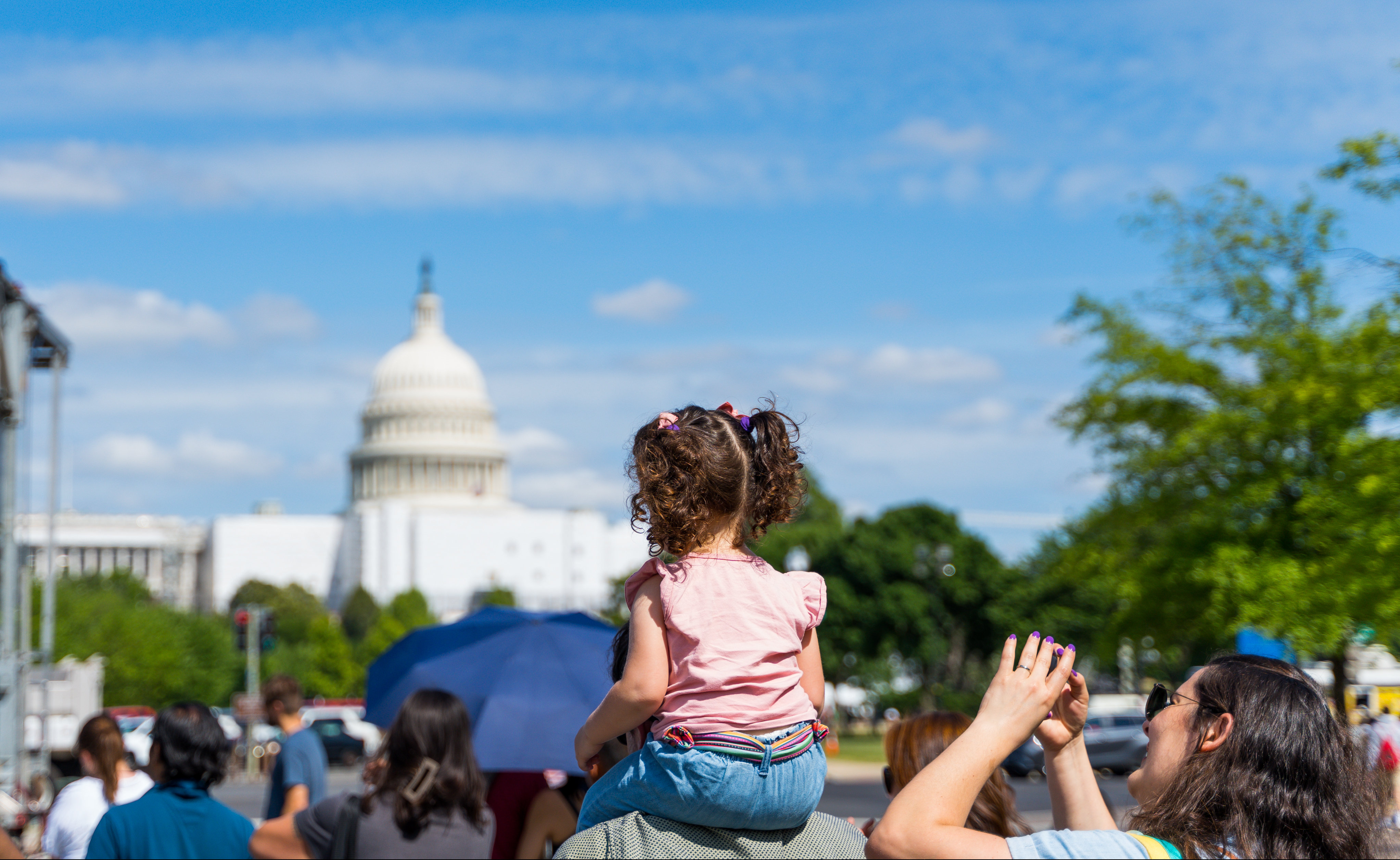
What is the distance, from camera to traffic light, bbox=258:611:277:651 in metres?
33.2

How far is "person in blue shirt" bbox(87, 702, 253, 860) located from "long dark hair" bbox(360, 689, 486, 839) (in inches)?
20.7

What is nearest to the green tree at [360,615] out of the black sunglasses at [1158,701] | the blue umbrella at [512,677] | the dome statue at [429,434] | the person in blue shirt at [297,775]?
the dome statue at [429,434]

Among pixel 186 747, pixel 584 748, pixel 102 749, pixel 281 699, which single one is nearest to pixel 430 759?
pixel 186 747

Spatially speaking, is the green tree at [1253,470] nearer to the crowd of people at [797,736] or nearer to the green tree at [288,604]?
the crowd of people at [797,736]

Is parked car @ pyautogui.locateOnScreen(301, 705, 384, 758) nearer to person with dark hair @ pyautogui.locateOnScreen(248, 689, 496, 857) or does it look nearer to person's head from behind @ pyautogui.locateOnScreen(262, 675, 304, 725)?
person's head from behind @ pyautogui.locateOnScreen(262, 675, 304, 725)

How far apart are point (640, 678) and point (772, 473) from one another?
0.49 metres

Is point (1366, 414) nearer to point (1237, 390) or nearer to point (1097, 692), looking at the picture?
point (1237, 390)

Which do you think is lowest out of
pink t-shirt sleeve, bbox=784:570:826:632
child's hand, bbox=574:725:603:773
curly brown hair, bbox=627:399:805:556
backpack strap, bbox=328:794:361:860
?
backpack strap, bbox=328:794:361:860

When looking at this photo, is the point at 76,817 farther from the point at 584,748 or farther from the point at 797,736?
the point at 797,736

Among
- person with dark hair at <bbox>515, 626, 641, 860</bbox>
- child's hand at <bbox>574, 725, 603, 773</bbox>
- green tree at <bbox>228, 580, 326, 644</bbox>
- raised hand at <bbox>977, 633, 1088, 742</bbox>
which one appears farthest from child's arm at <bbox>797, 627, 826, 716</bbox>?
green tree at <bbox>228, 580, 326, 644</bbox>

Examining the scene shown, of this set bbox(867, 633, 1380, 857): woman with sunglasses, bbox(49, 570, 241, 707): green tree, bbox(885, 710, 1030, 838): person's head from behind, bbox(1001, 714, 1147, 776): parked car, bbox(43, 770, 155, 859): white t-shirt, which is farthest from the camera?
bbox(49, 570, 241, 707): green tree

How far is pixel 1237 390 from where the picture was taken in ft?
65.9

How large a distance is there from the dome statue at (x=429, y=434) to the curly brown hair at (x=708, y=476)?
423 ft

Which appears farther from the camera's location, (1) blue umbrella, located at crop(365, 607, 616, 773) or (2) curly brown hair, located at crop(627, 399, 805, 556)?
(1) blue umbrella, located at crop(365, 607, 616, 773)
